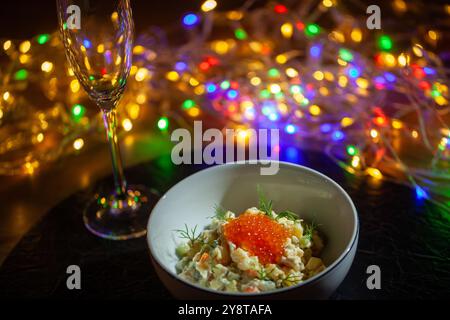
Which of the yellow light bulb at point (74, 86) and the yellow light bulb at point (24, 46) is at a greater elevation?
the yellow light bulb at point (24, 46)

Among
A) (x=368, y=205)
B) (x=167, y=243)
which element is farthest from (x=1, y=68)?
(x=368, y=205)

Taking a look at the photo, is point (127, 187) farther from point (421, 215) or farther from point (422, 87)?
point (422, 87)

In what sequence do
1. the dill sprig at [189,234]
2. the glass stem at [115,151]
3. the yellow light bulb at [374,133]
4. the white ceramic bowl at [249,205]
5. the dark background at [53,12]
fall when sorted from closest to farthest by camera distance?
the white ceramic bowl at [249,205] < the dill sprig at [189,234] < the glass stem at [115,151] < the yellow light bulb at [374,133] < the dark background at [53,12]

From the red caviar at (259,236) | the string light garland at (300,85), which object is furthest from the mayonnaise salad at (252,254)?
the string light garland at (300,85)

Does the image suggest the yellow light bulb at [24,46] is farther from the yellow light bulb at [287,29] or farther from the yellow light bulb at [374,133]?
the yellow light bulb at [374,133]

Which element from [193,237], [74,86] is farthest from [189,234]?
[74,86]
